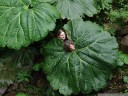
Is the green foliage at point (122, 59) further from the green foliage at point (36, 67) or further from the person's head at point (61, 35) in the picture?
the green foliage at point (36, 67)

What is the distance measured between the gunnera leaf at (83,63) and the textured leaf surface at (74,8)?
31 cm

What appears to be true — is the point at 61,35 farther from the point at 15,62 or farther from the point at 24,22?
the point at 15,62

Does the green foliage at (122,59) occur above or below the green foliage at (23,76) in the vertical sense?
above

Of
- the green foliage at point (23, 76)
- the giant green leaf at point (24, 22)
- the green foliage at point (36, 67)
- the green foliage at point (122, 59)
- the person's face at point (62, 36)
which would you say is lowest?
the green foliage at point (23, 76)

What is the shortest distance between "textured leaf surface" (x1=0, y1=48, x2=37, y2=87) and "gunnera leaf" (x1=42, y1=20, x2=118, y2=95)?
16.3 inches

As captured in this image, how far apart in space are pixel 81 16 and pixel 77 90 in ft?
3.14

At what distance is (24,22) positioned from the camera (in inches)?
153

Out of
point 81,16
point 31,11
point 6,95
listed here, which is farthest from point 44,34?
point 6,95

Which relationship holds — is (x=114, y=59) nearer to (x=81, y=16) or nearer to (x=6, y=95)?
(x=81, y=16)

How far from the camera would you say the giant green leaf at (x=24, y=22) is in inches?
152

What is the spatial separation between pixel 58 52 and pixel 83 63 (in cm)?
33

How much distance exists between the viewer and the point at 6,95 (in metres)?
4.16

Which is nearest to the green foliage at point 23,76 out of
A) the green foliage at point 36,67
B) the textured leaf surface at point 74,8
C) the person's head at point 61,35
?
the green foliage at point 36,67

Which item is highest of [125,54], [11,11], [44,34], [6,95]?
[11,11]
